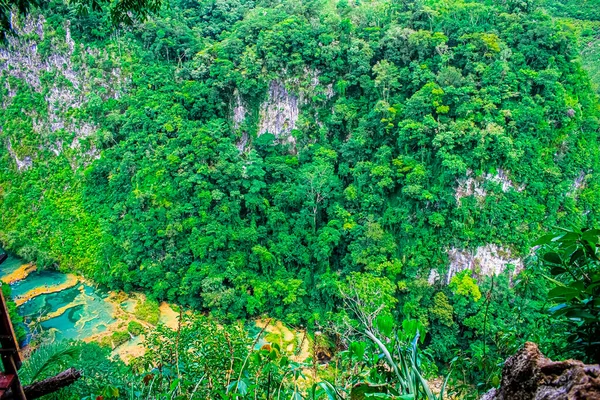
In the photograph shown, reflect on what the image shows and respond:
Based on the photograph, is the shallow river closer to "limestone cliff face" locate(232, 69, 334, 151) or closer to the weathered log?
"limestone cliff face" locate(232, 69, 334, 151)

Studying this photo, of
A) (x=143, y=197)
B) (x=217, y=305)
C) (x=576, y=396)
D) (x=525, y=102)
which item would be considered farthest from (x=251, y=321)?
(x=576, y=396)

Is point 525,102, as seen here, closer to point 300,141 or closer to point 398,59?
point 398,59

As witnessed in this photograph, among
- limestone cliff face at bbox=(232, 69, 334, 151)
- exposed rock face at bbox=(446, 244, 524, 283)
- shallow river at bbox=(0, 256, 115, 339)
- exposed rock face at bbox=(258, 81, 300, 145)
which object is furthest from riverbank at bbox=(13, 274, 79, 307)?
exposed rock face at bbox=(446, 244, 524, 283)

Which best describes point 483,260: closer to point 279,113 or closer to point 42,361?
point 279,113

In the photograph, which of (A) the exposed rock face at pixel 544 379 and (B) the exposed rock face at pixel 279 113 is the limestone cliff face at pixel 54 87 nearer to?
(B) the exposed rock face at pixel 279 113

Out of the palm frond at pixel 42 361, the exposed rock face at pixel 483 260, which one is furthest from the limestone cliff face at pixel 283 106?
the palm frond at pixel 42 361

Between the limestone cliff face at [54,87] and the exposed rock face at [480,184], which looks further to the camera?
the limestone cliff face at [54,87]
